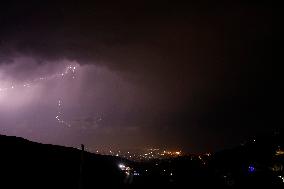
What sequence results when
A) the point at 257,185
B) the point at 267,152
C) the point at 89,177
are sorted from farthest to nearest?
the point at 267,152, the point at 257,185, the point at 89,177

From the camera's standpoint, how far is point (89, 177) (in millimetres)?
25000

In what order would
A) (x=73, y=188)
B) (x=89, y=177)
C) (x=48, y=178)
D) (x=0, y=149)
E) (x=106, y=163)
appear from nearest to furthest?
(x=0, y=149) < (x=48, y=178) < (x=73, y=188) < (x=89, y=177) < (x=106, y=163)

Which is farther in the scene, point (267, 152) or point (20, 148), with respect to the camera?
point (267, 152)

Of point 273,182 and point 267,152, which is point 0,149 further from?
point 267,152

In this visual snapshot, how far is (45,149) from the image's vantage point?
1908cm

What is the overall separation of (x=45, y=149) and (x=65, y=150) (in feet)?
8.97

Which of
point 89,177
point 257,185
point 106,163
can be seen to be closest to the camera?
point 89,177

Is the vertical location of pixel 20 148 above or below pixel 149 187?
above

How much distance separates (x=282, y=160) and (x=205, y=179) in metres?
11.6

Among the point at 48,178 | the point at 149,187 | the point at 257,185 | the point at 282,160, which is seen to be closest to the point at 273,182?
the point at 257,185

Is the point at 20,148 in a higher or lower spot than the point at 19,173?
higher

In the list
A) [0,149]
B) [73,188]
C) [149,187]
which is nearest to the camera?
[0,149]

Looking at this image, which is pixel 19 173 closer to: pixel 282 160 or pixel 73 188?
pixel 73 188

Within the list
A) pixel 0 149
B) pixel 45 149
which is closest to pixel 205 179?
pixel 45 149
